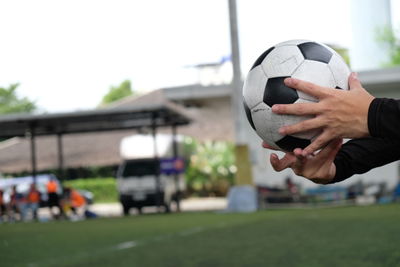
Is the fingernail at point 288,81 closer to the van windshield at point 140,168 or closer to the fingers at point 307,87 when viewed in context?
the fingers at point 307,87

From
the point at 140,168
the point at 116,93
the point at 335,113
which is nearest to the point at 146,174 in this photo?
the point at 140,168

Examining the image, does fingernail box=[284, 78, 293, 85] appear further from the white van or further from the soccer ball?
the white van

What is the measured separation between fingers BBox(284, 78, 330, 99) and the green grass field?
15.3 ft

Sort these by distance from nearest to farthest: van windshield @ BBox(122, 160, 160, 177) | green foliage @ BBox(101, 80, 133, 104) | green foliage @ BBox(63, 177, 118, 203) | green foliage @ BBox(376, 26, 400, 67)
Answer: van windshield @ BBox(122, 160, 160, 177), green foliage @ BBox(63, 177, 118, 203), green foliage @ BBox(376, 26, 400, 67), green foliage @ BBox(101, 80, 133, 104)

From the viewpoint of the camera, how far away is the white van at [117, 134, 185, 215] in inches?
1087

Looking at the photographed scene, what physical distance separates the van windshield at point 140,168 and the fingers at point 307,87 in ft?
82.1

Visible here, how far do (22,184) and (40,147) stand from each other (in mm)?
13366

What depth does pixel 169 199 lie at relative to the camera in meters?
28.1

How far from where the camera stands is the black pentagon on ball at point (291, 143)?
3070 millimetres

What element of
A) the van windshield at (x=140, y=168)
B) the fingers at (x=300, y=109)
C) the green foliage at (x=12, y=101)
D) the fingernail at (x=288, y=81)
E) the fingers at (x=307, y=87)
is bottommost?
the van windshield at (x=140, y=168)

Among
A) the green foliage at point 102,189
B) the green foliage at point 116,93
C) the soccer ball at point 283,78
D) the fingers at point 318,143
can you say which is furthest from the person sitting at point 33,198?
the green foliage at point 116,93

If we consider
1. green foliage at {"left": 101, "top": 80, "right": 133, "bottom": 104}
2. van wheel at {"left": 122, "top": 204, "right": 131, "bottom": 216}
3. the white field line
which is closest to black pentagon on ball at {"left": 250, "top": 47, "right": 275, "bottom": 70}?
the white field line

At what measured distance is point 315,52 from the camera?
11.4 ft

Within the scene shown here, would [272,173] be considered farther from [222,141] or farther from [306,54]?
[306,54]
